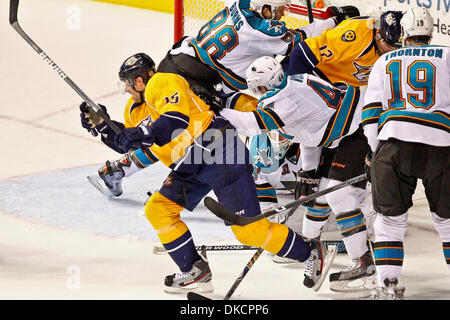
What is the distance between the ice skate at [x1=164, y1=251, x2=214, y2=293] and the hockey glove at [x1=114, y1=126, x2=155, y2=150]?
679 mm

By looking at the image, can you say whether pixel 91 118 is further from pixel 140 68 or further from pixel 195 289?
pixel 195 289

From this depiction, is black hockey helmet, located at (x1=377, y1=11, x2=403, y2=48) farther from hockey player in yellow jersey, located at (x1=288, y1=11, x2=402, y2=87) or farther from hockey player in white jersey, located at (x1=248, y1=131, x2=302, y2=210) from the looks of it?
hockey player in white jersey, located at (x1=248, y1=131, x2=302, y2=210)

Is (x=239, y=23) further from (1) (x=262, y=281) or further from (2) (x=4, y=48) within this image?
(2) (x=4, y=48)

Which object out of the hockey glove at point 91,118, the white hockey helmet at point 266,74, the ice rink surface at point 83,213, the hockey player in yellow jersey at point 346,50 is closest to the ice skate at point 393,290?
the ice rink surface at point 83,213

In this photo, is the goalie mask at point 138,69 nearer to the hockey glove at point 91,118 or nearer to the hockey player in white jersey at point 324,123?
the hockey glove at point 91,118

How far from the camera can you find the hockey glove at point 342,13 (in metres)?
5.66

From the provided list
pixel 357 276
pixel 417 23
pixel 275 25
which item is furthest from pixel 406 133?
pixel 275 25

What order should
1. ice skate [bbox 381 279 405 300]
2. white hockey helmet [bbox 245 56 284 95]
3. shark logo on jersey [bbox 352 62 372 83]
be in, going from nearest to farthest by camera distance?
ice skate [bbox 381 279 405 300], white hockey helmet [bbox 245 56 284 95], shark logo on jersey [bbox 352 62 372 83]

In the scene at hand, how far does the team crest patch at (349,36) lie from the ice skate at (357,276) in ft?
3.72

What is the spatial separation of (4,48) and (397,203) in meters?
5.82

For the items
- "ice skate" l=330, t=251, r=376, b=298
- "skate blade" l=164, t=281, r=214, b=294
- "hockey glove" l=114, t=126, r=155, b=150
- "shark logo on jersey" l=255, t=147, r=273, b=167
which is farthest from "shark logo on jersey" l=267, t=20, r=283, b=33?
"skate blade" l=164, t=281, r=214, b=294

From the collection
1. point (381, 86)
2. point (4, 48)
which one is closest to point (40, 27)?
point (4, 48)

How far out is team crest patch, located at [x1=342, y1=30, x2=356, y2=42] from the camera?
16.9 feet

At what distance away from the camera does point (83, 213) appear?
236 inches
